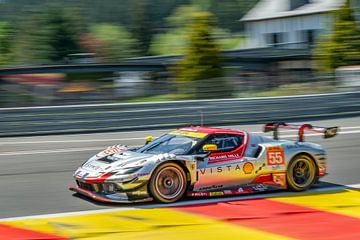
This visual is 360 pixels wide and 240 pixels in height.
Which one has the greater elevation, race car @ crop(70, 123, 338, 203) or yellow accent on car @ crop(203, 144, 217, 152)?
yellow accent on car @ crop(203, 144, 217, 152)

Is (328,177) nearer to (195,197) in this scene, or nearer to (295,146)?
(295,146)

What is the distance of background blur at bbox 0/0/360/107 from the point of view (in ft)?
64.8

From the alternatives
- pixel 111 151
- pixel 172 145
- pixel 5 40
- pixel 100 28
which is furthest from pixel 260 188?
pixel 100 28

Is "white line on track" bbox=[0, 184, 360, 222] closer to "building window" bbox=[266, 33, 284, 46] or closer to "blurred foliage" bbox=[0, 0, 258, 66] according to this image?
"blurred foliage" bbox=[0, 0, 258, 66]

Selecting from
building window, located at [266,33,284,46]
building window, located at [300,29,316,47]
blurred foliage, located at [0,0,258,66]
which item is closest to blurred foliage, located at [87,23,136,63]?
blurred foliage, located at [0,0,258,66]

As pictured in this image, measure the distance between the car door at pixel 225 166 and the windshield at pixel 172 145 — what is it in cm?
24

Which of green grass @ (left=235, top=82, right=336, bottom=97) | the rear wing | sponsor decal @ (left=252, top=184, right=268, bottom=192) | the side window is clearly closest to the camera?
the side window

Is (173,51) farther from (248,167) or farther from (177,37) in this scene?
(248,167)

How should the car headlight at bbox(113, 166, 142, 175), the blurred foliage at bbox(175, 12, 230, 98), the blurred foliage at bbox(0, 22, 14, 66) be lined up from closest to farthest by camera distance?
the car headlight at bbox(113, 166, 142, 175)
the blurred foliage at bbox(175, 12, 230, 98)
the blurred foliage at bbox(0, 22, 14, 66)

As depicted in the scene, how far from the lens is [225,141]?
353 inches

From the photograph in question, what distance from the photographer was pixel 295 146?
9484 mm

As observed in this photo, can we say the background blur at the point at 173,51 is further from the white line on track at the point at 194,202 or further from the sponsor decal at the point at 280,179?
the sponsor decal at the point at 280,179

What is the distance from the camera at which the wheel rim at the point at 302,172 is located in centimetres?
946

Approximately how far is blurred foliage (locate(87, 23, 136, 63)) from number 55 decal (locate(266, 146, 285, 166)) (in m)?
49.3
